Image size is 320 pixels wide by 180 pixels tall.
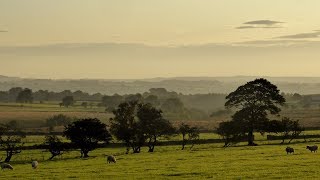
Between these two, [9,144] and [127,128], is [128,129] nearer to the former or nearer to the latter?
[127,128]

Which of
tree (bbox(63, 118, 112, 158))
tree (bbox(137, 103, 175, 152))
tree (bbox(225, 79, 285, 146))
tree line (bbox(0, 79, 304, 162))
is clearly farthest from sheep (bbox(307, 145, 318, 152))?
tree (bbox(63, 118, 112, 158))

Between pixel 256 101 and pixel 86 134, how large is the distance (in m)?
33.6

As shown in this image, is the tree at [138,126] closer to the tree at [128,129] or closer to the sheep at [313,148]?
the tree at [128,129]

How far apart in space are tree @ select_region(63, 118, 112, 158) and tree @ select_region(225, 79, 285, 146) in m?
26.8

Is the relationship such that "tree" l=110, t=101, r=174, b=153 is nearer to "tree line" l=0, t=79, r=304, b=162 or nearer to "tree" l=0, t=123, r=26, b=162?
"tree line" l=0, t=79, r=304, b=162

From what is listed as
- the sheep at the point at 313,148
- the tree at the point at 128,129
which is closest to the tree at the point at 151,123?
the tree at the point at 128,129

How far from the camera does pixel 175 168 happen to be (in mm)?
54594

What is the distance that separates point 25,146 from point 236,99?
40.0 metres

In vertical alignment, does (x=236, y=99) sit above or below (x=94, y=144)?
above

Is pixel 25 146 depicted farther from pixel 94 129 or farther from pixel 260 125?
pixel 260 125

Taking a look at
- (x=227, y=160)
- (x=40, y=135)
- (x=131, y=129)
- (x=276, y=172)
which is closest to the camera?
(x=276, y=172)

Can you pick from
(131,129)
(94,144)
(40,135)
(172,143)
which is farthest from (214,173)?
(40,135)

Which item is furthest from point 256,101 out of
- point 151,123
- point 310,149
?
point 310,149

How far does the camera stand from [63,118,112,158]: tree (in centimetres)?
8888
